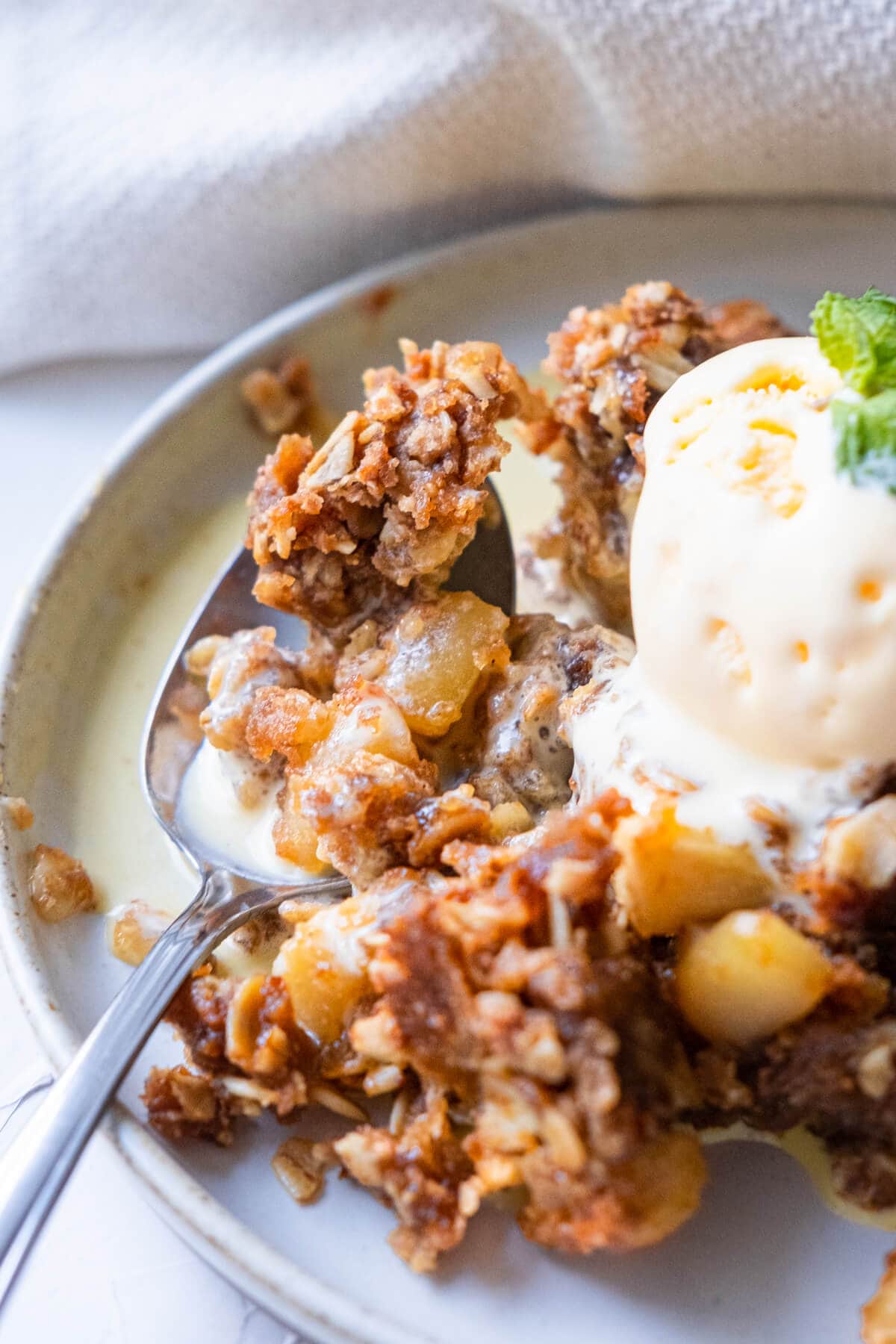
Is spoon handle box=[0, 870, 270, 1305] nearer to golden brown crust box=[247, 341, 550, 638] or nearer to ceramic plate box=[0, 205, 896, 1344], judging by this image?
ceramic plate box=[0, 205, 896, 1344]

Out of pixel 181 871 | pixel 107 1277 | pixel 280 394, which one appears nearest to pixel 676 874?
pixel 181 871

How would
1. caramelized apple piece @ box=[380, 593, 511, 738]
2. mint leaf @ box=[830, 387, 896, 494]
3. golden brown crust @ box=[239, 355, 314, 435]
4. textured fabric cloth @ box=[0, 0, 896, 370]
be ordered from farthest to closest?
1. golden brown crust @ box=[239, 355, 314, 435]
2. textured fabric cloth @ box=[0, 0, 896, 370]
3. caramelized apple piece @ box=[380, 593, 511, 738]
4. mint leaf @ box=[830, 387, 896, 494]

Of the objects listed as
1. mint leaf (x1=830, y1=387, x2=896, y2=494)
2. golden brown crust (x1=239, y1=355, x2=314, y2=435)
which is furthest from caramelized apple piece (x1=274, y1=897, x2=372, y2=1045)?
golden brown crust (x1=239, y1=355, x2=314, y2=435)

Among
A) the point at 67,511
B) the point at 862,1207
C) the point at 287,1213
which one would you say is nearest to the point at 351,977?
the point at 287,1213

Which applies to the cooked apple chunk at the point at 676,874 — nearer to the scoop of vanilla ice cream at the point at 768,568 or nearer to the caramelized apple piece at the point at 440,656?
the scoop of vanilla ice cream at the point at 768,568

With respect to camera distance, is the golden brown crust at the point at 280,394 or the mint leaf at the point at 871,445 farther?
the golden brown crust at the point at 280,394

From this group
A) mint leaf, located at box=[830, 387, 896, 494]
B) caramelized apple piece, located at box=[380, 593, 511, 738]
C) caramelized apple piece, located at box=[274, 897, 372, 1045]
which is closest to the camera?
mint leaf, located at box=[830, 387, 896, 494]

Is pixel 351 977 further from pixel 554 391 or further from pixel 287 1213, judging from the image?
pixel 554 391

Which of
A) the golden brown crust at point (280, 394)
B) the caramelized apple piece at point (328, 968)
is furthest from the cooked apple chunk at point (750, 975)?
the golden brown crust at point (280, 394)
